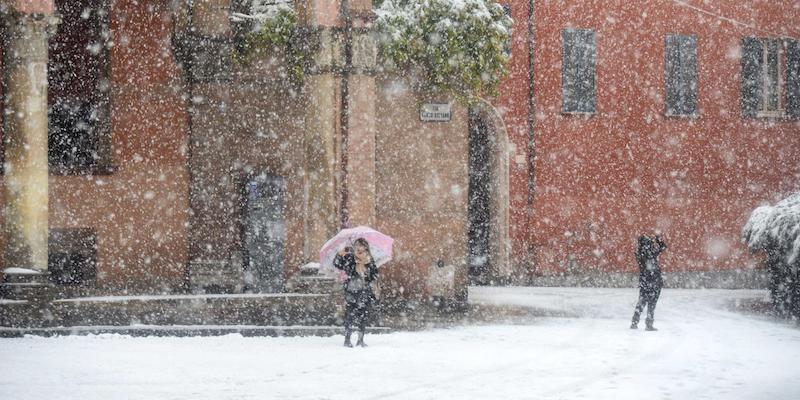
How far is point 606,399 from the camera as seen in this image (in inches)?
336

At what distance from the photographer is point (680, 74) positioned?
77.3ft

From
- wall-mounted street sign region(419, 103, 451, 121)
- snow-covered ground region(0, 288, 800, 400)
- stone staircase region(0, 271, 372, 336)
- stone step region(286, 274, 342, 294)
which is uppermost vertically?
wall-mounted street sign region(419, 103, 451, 121)

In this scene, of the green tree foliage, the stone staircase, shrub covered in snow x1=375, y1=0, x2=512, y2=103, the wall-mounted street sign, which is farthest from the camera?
the wall-mounted street sign

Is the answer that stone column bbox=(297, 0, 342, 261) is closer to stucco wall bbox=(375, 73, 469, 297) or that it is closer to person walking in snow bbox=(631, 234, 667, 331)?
stucco wall bbox=(375, 73, 469, 297)

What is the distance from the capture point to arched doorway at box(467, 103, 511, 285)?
22.0m

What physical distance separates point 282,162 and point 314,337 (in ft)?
11.0

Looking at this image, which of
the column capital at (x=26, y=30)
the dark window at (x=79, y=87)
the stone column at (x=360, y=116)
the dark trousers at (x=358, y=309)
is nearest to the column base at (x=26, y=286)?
the dark window at (x=79, y=87)

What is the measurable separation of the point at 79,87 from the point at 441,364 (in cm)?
759

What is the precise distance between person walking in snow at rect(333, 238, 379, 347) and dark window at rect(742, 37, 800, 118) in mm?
14355

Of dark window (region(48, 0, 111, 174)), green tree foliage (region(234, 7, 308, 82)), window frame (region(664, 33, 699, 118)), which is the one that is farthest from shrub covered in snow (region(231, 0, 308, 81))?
window frame (region(664, 33, 699, 118))

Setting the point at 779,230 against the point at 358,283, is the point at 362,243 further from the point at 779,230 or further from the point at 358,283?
the point at 779,230

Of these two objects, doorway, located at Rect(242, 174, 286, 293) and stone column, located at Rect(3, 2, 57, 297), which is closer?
stone column, located at Rect(3, 2, 57, 297)

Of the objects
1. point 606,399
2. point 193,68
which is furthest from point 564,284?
point 606,399

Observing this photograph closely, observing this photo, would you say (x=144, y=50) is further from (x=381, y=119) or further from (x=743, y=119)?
(x=743, y=119)
